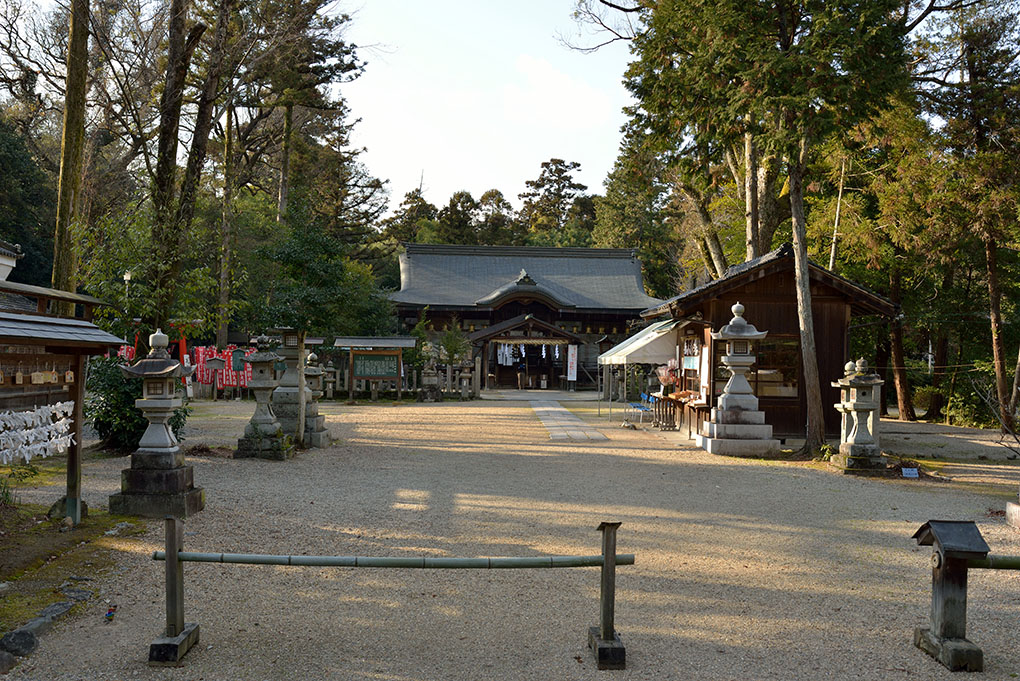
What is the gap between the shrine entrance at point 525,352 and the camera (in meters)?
28.5

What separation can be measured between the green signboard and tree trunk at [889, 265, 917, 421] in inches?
560

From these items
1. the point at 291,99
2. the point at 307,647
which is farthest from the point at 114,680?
the point at 291,99

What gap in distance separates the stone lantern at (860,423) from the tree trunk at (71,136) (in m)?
10.4

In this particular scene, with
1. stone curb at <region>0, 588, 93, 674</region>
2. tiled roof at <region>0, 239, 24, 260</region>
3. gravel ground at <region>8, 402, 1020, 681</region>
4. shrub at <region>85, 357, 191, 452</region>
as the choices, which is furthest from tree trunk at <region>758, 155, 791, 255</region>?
tiled roof at <region>0, 239, 24, 260</region>

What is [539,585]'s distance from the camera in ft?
16.0

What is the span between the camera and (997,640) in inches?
157

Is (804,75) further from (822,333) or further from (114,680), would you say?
(114,680)

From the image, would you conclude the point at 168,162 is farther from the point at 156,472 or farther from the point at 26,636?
the point at 26,636

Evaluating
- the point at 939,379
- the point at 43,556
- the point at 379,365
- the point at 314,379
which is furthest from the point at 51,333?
the point at 939,379

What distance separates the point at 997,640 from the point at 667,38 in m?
12.2

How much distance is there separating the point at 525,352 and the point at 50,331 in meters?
26.4

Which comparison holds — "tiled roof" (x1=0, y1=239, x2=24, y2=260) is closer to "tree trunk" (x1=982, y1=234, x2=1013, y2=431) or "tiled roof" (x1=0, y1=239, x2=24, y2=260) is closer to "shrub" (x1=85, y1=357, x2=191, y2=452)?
"shrub" (x1=85, y1=357, x2=191, y2=452)

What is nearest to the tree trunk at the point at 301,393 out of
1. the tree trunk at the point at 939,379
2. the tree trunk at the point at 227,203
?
the tree trunk at the point at 227,203

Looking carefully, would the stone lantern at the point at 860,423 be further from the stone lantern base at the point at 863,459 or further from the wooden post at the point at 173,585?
the wooden post at the point at 173,585
